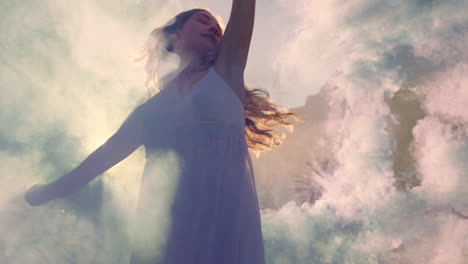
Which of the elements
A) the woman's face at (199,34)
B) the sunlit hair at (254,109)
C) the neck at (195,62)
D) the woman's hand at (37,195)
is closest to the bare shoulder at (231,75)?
the neck at (195,62)

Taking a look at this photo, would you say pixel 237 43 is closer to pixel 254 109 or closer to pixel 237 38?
pixel 237 38

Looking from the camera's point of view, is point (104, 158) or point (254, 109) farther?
point (254, 109)

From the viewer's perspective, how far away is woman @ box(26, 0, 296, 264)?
1.35 meters

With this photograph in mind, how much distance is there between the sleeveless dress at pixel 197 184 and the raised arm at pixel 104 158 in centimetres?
4

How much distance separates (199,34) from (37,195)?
1.18 metres

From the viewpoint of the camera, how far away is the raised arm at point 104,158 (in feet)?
5.11

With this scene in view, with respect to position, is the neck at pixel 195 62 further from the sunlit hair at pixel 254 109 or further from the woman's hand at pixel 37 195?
the woman's hand at pixel 37 195

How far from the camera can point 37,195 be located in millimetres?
1693

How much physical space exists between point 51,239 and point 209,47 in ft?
4.37

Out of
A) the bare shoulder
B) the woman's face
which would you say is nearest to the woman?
the bare shoulder

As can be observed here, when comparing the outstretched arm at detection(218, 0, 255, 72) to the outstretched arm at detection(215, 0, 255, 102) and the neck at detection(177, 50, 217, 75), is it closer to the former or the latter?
the outstretched arm at detection(215, 0, 255, 102)

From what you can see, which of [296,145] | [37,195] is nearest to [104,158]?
[37,195]

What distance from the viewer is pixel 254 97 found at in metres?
2.20

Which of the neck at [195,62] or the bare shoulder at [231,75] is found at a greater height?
the neck at [195,62]
